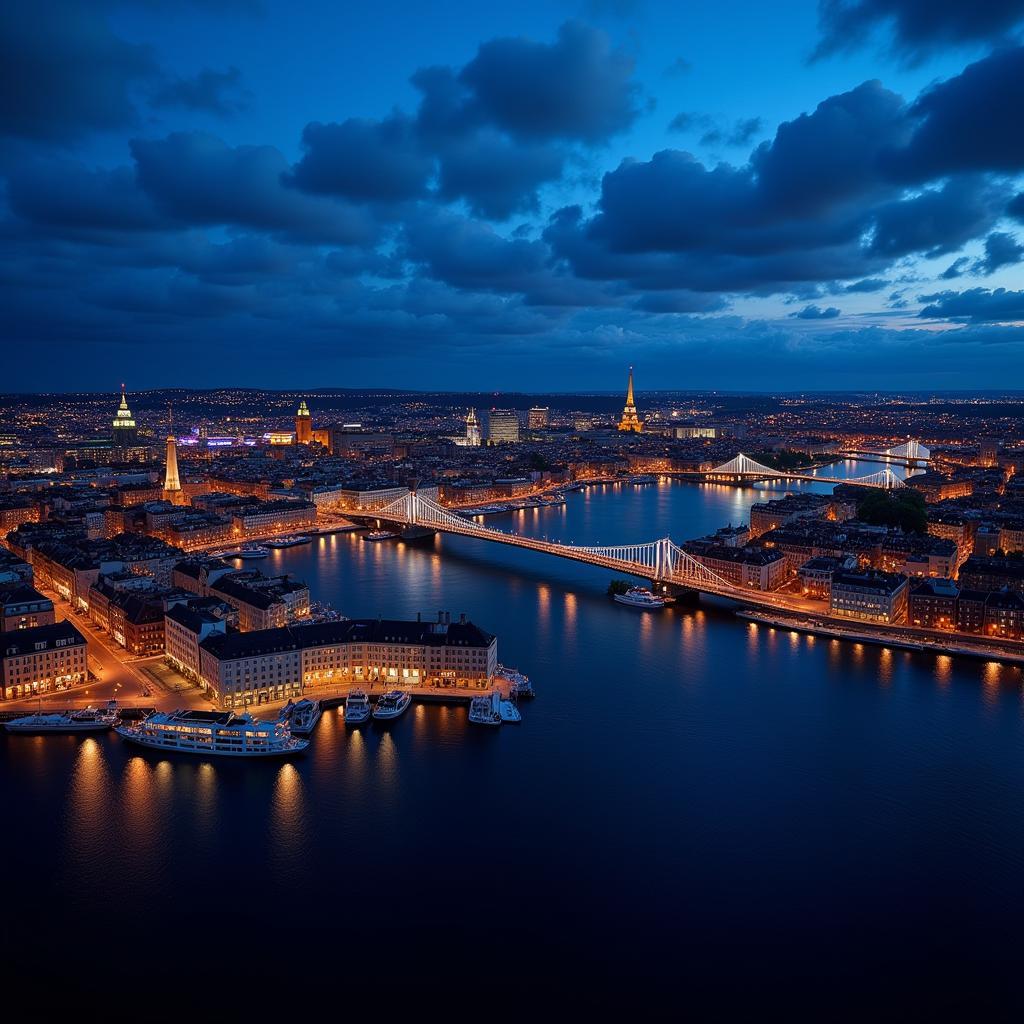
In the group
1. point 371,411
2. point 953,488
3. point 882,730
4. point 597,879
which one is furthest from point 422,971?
point 371,411

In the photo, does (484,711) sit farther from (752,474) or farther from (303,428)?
(303,428)

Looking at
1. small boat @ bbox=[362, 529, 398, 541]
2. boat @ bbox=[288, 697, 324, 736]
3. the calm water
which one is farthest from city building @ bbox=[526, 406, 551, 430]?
boat @ bbox=[288, 697, 324, 736]

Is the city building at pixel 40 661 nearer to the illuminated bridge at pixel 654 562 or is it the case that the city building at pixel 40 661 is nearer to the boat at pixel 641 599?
the boat at pixel 641 599

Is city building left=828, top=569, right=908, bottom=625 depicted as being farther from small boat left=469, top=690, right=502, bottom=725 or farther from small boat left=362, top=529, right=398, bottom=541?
small boat left=362, top=529, right=398, bottom=541

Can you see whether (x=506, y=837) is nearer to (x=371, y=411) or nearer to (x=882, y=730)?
(x=882, y=730)

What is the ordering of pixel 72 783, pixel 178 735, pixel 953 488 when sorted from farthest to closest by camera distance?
1. pixel 953 488
2. pixel 178 735
3. pixel 72 783
